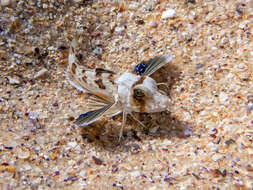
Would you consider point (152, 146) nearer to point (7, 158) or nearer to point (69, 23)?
point (7, 158)

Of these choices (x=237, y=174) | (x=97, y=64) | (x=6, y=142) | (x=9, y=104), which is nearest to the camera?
(x=237, y=174)

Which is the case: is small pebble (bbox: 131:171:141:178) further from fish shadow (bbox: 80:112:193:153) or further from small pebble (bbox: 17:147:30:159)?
small pebble (bbox: 17:147:30:159)

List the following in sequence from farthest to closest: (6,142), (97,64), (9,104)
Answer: (97,64) → (9,104) → (6,142)

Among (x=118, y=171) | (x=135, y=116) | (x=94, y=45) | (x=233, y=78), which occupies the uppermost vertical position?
(x=94, y=45)

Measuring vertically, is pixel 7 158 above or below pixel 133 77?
below

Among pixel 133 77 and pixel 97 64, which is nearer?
pixel 133 77

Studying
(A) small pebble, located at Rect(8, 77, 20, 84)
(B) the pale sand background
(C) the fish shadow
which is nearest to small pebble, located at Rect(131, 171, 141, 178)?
(B) the pale sand background

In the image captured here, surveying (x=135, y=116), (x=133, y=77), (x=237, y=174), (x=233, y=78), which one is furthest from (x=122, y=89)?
(x=237, y=174)
